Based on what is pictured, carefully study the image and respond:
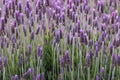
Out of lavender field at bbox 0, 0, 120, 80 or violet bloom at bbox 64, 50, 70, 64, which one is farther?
lavender field at bbox 0, 0, 120, 80

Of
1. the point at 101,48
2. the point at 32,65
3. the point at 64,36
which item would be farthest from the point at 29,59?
the point at 101,48

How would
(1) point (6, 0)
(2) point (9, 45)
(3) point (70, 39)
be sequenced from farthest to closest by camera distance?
(1) point (6, 0), (2) point (9, 45), (3) point (70, 39)

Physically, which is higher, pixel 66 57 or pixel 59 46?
pixel 66 57

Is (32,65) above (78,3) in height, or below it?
below

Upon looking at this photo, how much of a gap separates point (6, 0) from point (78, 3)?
0.76 metres

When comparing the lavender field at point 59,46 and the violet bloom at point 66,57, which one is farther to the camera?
the lavender field at point 59,46

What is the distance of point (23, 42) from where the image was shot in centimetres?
311

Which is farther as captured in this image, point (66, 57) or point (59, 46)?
point (59, 46)

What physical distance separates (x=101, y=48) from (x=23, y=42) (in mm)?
787

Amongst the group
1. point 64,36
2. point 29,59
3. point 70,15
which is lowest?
point 29,59

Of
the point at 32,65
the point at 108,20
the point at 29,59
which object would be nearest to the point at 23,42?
the point at 29,59

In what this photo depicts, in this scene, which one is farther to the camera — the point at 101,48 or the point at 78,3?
the point at 78,3

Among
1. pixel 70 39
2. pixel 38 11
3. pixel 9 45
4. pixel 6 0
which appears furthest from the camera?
pixel 6 0

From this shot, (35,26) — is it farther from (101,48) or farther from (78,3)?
(101,48)
